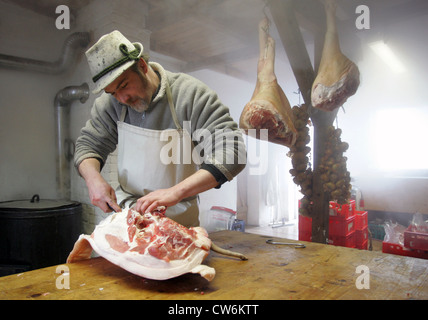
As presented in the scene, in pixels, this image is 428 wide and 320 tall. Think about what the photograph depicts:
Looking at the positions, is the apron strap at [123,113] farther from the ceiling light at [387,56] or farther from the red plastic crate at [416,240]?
the red plastic crate at [416,240]

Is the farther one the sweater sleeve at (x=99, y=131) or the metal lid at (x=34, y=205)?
the metal lid at (x=34, y=205)

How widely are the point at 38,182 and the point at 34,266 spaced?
4.34ft

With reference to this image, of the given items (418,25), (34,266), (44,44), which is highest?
(44,44)

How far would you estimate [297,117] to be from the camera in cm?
248

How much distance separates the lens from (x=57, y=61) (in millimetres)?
4062

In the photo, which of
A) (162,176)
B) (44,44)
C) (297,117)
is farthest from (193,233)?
(44,44)

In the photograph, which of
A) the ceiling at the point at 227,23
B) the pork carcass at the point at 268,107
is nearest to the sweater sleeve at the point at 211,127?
the pork carcass at the point at 268,107

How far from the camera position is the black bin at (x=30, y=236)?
3.18 m

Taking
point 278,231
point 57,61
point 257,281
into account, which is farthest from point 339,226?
point 278,231

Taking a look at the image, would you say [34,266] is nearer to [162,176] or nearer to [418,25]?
[162,176]

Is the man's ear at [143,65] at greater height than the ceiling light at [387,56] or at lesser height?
lesser

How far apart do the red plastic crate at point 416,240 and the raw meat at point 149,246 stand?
7.47 feet
